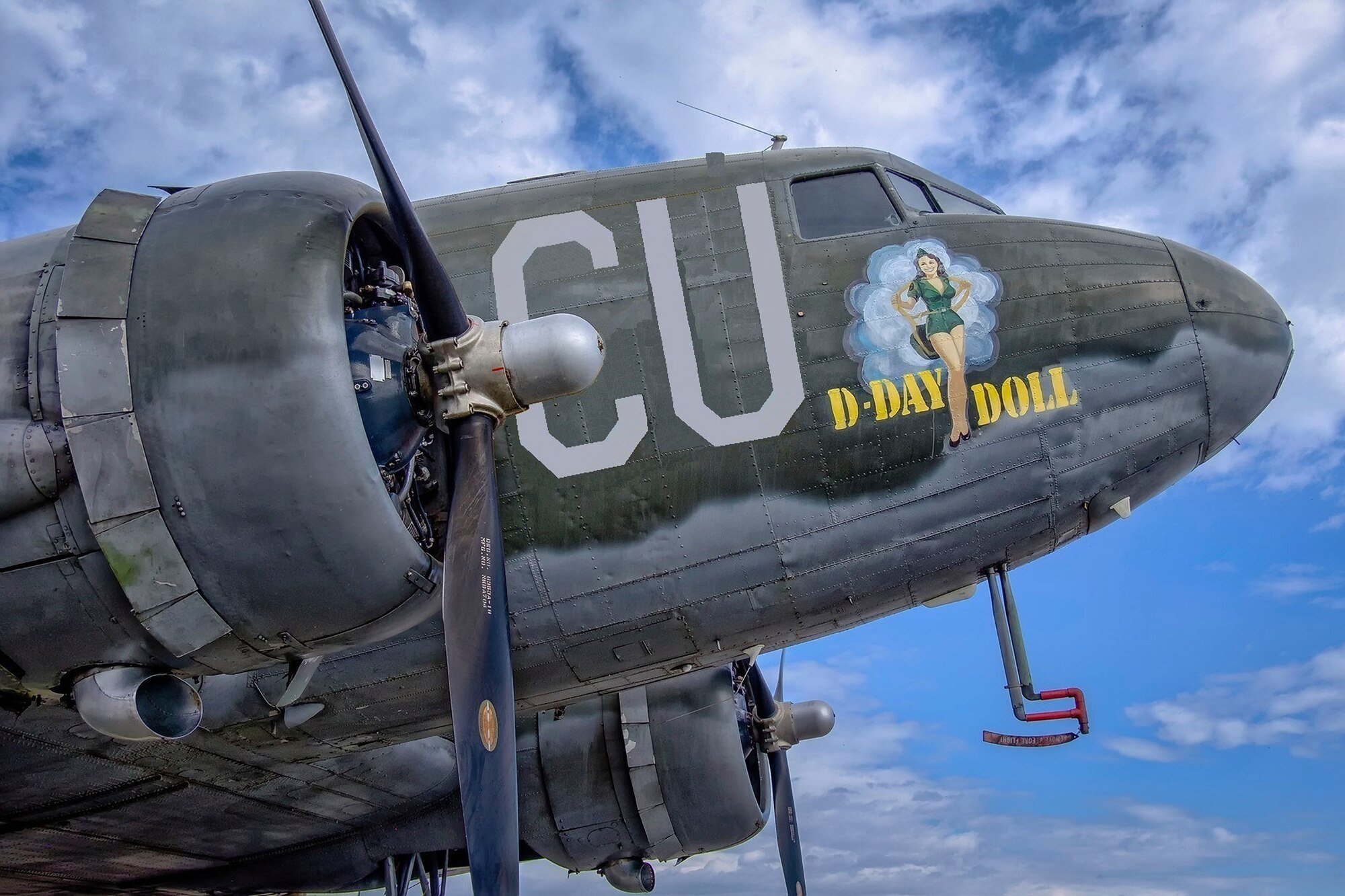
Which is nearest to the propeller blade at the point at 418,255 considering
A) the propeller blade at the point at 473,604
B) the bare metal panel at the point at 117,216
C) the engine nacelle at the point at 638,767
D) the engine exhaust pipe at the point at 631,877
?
the propeller blade at the point at 473,604

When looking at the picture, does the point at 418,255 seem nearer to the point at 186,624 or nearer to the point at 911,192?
the point at 186,624

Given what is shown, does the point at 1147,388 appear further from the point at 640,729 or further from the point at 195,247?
the point at 195,247

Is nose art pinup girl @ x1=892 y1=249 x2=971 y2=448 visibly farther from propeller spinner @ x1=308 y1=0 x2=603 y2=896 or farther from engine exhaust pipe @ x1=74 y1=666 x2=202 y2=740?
engine exhaust pipe @ x1=74 y1=666 x2=202 y2=740

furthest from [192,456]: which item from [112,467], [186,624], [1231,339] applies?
[1231,339]

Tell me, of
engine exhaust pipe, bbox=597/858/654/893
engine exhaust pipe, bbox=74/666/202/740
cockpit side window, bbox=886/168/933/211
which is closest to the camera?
engine exhaust pipe, bbox=74/666/202/740

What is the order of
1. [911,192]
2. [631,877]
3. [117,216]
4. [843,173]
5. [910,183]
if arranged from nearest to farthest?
[117,216] → [843,173] → [911,192] → [910,183] → [631,877]

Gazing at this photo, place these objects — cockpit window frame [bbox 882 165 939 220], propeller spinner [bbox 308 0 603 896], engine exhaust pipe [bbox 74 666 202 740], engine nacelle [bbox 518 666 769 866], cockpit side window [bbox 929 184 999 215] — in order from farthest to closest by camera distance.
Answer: engine nacelle [bbox 518 666 769 866], cockpit side window [bbox 929 184 999 215], cockpit window frame [bbox 882 165 939 220], propeller spinner [bbox 308 0 603 896], engine exhaust pipe [bbox 74 666 202 740]

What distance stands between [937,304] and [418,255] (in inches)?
145

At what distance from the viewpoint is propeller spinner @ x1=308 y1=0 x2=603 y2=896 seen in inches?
260

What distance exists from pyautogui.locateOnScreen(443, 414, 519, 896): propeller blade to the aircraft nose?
5258mm

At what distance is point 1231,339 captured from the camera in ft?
29.5

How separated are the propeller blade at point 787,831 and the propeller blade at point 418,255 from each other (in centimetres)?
880

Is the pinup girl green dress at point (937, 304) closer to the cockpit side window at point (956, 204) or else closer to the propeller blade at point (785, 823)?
the cockpit side window at point (956, 204)

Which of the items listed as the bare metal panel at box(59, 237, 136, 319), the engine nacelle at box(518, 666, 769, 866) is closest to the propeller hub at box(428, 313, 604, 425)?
the bare metal panel at box(59, 237, 136, 319)
